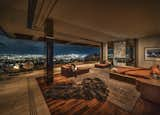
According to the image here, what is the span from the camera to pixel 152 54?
6.50 metres

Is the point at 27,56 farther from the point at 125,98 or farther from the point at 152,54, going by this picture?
the point at 152,54

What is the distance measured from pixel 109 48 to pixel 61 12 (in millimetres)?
7983

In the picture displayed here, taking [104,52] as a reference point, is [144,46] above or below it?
above

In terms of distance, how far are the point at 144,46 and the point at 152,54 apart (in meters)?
0.87

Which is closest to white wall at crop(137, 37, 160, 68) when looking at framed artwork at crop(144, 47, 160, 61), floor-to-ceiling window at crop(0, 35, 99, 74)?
framed artwork at crop(144, 47, 160, 61)

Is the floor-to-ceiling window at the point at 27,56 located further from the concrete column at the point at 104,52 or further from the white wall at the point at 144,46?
the white wall at the point at 144,46

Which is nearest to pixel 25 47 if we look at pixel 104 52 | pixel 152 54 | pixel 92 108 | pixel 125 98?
pixel 104 52

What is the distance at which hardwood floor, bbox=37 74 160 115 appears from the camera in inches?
78.9

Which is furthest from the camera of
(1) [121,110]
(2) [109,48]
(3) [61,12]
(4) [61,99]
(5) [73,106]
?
(2) [109,48]

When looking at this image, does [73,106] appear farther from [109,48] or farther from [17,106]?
[109,48]

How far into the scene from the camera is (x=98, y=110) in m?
2.08

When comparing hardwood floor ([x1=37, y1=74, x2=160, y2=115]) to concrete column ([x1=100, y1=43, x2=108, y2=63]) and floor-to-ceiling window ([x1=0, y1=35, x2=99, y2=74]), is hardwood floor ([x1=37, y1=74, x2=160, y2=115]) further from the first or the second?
concrete column ([x1=100, y1=43, x2=108, y2=63])

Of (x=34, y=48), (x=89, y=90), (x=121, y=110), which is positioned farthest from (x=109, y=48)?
(x=34, y=48)

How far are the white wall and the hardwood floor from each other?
18.3ft
